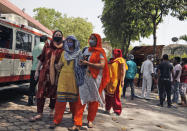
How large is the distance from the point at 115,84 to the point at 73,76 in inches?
81.3

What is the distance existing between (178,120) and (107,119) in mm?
2476

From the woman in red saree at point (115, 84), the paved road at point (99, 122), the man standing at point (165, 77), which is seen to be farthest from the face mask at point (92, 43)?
the man standing at point (165, 77)

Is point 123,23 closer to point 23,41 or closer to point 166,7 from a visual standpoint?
point 166,7

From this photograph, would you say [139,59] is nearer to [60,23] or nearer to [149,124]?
[149,124]

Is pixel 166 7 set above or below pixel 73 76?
above

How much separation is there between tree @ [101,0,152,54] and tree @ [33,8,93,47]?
3019cm

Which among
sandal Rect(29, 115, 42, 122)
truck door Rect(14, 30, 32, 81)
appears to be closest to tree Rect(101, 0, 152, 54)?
truck door Rect(14, 30, 32, 81)

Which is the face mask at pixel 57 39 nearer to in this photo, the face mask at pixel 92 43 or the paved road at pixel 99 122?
the face mask at pixel 92 43

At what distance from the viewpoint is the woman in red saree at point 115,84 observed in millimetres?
5893

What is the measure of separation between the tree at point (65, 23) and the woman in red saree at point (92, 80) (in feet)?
154

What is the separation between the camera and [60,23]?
51.2 metres

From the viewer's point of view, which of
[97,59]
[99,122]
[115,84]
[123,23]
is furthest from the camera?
[123,23]

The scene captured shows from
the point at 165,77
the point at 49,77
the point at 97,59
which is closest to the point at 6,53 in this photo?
the point at 49,77

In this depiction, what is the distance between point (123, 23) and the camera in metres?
19.3
